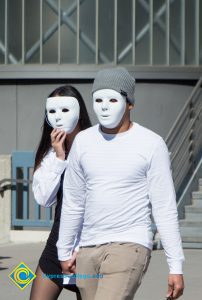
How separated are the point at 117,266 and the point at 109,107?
0.79m

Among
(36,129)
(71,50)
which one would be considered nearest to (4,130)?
(36,129)

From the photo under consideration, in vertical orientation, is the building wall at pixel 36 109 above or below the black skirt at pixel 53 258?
above

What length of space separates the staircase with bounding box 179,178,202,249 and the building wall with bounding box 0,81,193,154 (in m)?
2.43

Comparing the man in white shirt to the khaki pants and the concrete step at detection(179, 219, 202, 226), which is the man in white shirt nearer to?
the khaki pants

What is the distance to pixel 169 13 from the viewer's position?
15.9 m

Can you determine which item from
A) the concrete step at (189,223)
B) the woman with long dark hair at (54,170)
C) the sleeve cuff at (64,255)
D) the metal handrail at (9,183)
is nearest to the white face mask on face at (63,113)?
the woman with long dark hair at (54,170)

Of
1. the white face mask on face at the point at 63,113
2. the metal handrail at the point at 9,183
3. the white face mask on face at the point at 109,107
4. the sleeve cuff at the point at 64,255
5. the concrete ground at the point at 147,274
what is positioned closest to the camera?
the white face mask on face at the point at 109,107

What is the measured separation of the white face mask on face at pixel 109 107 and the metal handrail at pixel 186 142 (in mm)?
8775

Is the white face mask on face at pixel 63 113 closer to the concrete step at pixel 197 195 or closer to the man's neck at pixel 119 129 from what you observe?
the man's neck at pixel 119 129

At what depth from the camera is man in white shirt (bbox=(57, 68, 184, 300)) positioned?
5008 millimetres

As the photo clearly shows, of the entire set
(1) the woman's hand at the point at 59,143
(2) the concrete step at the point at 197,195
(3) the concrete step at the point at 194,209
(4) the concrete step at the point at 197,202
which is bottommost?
(3) the concrete step at the point at 194,209

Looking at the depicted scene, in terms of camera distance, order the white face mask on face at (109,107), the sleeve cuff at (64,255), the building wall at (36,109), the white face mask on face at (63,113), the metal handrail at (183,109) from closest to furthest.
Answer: the white face mask on face at (109,107), the sleeve cuff at (64,255), the white face mask on face at (63,113), the metal handrail at (183,109), the building wall at (36,109)

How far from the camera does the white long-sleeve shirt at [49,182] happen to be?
5773 millimetres

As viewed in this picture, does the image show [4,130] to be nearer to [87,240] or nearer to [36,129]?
[36,129]
